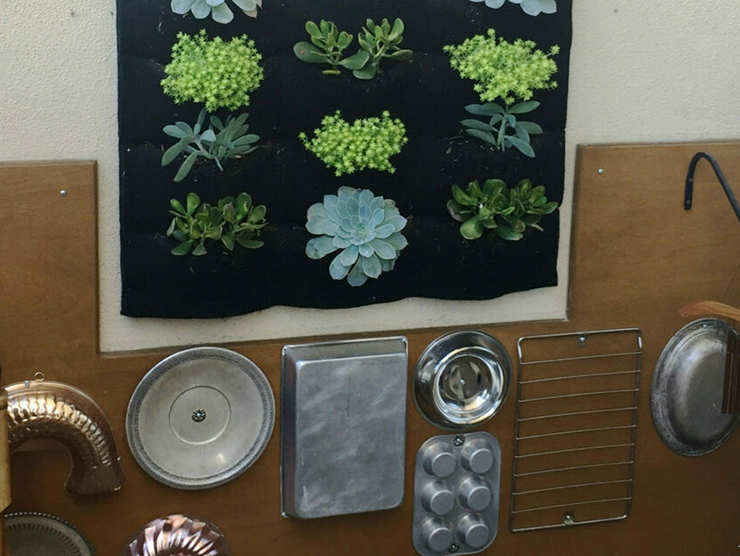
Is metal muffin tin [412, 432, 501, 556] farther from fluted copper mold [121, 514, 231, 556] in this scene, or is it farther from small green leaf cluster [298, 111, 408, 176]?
small green leaf cluster [298, 111, 408, 176]

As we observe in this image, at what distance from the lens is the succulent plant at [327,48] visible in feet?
5.13

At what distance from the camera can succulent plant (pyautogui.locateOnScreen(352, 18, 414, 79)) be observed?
1.59 m

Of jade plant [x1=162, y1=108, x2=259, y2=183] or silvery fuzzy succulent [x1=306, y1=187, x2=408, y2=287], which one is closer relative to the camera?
jade plant [x1=162, y1=108, x2=259, y2=183]

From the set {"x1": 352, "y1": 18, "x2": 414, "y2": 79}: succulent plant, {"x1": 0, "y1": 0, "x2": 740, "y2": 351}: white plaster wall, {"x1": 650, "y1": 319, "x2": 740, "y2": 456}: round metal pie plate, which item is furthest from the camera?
{"x1": 650, "y1": 319, "x2": 740, "y2": 456}: round metal pie plate

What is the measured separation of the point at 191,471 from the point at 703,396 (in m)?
0.97

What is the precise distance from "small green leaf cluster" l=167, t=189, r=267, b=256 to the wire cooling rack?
55 centimetres

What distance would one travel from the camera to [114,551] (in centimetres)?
166

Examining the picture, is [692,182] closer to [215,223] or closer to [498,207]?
[498,207]

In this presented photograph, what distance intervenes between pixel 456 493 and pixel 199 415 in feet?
1.63

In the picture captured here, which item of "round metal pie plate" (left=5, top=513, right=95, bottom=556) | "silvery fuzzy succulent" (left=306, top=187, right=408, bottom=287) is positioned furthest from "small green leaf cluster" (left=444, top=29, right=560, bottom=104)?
"round metal pie plate" (left=5, top=513, right=95, bottom=556)

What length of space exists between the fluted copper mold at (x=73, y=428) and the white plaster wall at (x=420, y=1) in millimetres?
106

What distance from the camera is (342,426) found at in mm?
1686

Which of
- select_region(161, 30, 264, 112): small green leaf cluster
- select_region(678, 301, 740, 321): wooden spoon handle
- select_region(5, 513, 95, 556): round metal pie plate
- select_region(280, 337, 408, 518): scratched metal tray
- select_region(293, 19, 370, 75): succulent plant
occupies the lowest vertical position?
select_region(5, 513, 95, 556): round metal pie plate

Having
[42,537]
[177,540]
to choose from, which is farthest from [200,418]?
[42,537]
